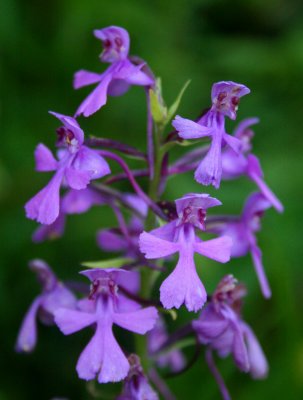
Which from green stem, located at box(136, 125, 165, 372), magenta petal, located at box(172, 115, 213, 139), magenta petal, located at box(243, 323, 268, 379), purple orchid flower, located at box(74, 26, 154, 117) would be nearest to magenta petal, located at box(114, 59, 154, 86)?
purple orchid flower, located at box(74, 26, 154, 117)

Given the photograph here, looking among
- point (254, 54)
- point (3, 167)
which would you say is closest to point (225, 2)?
point (254, 54)

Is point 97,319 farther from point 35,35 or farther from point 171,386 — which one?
point 35,35

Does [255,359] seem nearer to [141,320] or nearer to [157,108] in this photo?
[141,320]

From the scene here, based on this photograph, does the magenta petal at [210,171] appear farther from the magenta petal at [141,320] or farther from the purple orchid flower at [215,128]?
the magenta petal at [141,320]

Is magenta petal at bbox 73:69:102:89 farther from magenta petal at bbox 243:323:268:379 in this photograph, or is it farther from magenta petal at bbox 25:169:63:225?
magenta petal at bbox 243:323:268:379

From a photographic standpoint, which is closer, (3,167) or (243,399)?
(243,399)

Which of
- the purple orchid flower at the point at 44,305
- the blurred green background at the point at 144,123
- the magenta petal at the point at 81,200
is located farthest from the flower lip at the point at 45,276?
the blurred green background at the point at 144,123
